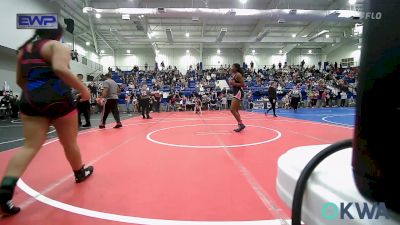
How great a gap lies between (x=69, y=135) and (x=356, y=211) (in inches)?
110

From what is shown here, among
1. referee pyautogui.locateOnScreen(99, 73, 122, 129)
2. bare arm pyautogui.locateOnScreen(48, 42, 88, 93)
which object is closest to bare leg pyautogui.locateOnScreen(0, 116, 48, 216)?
bare arm pyautogui.locateOnScreen(48, 42, 88, 93)

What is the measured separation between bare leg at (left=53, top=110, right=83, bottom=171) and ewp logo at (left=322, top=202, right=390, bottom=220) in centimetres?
267

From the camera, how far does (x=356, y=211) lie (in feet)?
1.66

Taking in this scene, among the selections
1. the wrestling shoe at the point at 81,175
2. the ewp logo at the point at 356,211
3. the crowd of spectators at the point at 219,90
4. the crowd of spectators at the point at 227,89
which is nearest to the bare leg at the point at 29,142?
the wrestling shoe at the point at 81,175

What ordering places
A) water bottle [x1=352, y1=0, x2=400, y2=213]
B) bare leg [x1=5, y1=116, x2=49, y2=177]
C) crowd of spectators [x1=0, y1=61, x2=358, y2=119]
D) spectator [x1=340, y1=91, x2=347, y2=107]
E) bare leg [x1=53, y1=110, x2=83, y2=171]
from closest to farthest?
1. water bottle [x1=352, y1=0, x2=400, y2=213]
2. bare leg [x1=5, y1=116, x2=49, y2=177]
3. bare leg [x1=53, y1=110, x2=83, y2=171]
4. crowd of spectators [x1=0, y1=61, x2=358, y2=119]
5. spectator [x1=340, y1=91, x2=347, y2=107]

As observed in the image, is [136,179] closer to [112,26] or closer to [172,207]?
[172,207]

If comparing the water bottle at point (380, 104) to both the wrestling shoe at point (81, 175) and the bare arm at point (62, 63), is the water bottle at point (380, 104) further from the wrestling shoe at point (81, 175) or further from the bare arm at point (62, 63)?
the wrestling shoe at point (81, 175)

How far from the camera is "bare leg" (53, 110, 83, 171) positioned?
2699 millimetres

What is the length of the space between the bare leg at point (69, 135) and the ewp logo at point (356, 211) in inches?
105

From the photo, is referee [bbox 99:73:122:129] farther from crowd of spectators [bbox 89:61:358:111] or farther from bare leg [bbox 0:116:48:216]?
crowd of spectators [bbox 89:61:358:111]

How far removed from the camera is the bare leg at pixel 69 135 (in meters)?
2.70

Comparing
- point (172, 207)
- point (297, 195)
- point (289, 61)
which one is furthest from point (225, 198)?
point (289, 61)

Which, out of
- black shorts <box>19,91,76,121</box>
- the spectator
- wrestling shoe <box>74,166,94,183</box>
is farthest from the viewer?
the spectator

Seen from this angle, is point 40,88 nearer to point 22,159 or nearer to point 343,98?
point 22,159
